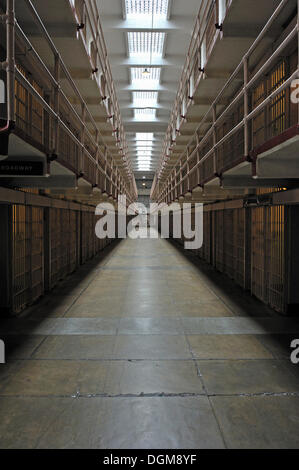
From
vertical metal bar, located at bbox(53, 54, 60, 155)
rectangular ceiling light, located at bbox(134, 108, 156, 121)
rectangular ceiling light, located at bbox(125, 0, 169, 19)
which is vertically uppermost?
rectangular ceiling light, located at bbox(125, 0, 169, 19)

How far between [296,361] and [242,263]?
3.97 metres

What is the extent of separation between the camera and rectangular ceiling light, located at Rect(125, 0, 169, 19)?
901cm

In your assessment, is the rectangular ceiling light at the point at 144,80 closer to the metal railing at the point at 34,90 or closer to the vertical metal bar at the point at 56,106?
the metal railing at the point at 34,90

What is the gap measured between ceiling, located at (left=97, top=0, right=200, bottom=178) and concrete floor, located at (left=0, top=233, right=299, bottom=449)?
7.57 metres

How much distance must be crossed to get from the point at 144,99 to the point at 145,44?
4.38m

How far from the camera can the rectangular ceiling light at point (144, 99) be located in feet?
48.7

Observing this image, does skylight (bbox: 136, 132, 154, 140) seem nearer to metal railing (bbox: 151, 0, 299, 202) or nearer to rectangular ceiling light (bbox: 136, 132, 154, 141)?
rectangular ceiling light (bbox: 136, 132, 154, 141)

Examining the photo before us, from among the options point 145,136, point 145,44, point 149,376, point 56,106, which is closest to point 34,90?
point 56,106

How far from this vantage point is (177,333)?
4676 millimetres

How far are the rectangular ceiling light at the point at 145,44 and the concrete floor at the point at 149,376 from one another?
823 cm

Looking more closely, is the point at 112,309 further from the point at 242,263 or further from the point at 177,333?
the point at 242,263

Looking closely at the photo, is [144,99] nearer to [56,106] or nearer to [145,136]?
[145,136]

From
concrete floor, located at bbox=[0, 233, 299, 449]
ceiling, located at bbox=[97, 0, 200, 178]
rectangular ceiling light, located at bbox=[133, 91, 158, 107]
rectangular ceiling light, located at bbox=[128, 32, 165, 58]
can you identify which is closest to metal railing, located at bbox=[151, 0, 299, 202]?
concrete floor, located at bbox=[0, 233, 299, 449]
